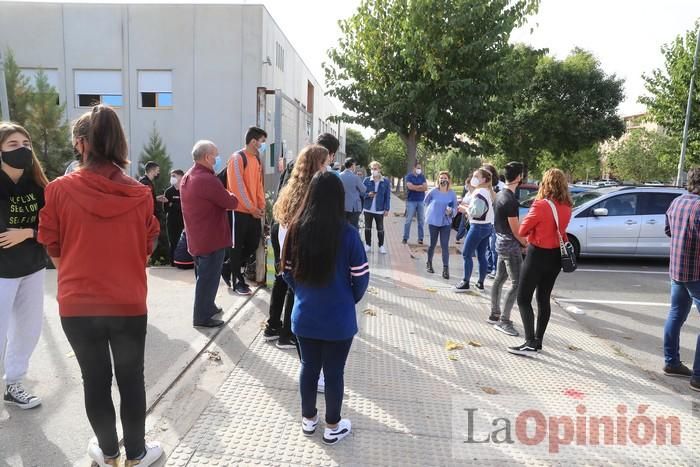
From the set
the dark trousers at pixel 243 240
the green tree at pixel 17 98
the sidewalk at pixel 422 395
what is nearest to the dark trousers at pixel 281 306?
the sidewalk at pixel 422 395

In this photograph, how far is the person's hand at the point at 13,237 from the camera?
10.00 feet

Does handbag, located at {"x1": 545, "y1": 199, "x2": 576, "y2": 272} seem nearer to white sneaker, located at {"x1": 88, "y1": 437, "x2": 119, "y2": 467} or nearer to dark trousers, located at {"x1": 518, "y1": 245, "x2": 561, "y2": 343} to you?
dark trousers, located at {"x1": 518, "y1": 245, "x2": 561, "y2": 343}

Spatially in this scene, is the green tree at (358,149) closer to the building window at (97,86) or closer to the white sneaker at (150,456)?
the building window at (97,86)

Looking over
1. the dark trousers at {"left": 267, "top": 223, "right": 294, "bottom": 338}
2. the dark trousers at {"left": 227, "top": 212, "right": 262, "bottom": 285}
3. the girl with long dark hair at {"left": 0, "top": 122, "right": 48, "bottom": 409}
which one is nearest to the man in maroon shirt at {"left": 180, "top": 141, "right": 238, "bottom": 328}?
the dark trousers at {"left": 267, "top": 223, "right": 294, "bottom": 338}

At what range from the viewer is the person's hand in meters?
3.05

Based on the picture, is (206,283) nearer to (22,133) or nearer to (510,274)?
(22,133)

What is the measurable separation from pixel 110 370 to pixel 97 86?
19.6 metres

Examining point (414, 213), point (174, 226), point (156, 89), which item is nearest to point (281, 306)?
point (174, 226)

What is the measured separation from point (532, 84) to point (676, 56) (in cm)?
1195

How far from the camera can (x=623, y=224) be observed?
10109 millimetres

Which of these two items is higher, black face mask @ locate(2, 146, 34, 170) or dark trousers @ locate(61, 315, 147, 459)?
black face mask @ locate(2, 146, 34, 170)

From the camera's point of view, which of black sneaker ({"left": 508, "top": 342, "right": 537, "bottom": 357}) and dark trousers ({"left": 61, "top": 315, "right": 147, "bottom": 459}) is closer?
dark trousers ({"left": 61, "top": 315, "right": 147, "bottom": 459})

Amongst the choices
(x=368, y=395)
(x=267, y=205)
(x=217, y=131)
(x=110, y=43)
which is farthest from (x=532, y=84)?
(x=368, y=395)

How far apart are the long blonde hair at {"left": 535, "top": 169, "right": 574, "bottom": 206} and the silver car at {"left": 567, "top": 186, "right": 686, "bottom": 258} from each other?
5825 millimetres
